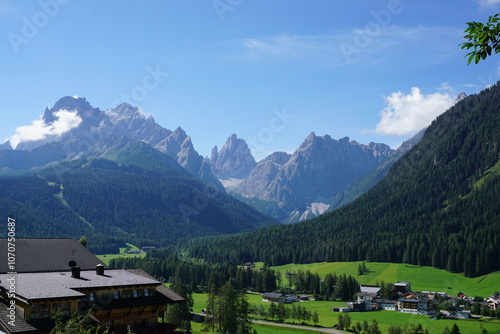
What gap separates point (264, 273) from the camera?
199m

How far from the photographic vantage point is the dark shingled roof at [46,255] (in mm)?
44781

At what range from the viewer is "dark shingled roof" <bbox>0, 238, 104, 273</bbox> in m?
44.8

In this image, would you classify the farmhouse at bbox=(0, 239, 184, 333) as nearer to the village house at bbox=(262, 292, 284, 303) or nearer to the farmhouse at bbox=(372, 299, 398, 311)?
the village house at bbox=(262, 292, 284, 303)

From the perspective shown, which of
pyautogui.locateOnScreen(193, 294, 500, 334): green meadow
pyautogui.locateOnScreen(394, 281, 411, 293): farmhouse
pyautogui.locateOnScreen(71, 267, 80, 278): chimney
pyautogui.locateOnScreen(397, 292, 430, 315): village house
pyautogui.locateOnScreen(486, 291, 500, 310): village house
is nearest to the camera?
pyautogui.locateOnScreen(71, 267, 80, 278): chimney

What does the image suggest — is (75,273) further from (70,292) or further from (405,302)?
(405,302)

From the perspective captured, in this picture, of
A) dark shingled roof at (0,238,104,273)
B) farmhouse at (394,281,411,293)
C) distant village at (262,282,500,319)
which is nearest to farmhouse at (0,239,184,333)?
dark shingled roof at (0,238,104,273)

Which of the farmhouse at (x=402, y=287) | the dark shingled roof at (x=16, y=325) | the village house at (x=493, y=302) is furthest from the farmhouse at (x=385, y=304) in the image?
the dark shingled roof at (x=16, y=325)

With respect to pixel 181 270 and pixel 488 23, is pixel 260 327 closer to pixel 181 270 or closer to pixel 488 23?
pixel 181 270

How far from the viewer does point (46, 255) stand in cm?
4753

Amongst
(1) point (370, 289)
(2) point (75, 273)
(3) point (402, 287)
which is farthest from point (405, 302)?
(2) point (75, 273)

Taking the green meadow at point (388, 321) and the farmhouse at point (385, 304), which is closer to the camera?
the green meadow at point (388, 321)

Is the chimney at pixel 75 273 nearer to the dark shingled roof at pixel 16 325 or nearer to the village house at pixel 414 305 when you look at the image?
the dark shingled roof at pixel 16 325

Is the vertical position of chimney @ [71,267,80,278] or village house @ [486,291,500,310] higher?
chimney @ [71,267,80,278]

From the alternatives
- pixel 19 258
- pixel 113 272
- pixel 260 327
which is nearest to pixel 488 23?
pixel 113 272
